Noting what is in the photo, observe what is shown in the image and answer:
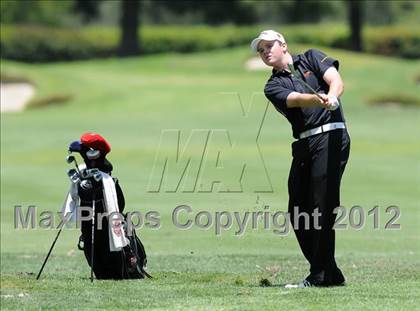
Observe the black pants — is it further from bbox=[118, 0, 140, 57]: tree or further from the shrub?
the shrub

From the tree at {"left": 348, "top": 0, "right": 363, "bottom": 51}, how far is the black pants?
53.5 metres

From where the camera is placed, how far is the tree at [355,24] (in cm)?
6109

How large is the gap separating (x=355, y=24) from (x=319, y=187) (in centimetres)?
5518

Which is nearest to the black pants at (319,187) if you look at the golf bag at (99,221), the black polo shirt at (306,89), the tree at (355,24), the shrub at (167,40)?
the black polo shirt at (306,89)

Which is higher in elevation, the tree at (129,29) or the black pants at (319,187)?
the black pants at (319,187)

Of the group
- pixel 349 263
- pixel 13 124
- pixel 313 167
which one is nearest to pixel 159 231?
pixel 349 263

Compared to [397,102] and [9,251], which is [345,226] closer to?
[9,251]

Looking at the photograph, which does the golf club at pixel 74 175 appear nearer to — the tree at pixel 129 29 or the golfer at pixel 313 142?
the golfer at pixel 313 142

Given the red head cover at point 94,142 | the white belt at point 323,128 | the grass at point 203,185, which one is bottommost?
the grass at point 203,185

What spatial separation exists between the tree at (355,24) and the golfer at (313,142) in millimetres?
53451

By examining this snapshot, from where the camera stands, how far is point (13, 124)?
116 feet

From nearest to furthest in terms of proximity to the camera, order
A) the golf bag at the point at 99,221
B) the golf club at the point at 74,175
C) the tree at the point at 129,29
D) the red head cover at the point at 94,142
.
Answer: the golf club at the point at 74,175 → the golf bag at the point at 99,221 → the red head cover at the point at 94,142 → the tree at the point at 129,29

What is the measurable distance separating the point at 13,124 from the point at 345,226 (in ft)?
72.2

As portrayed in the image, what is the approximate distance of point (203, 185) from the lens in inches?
725
